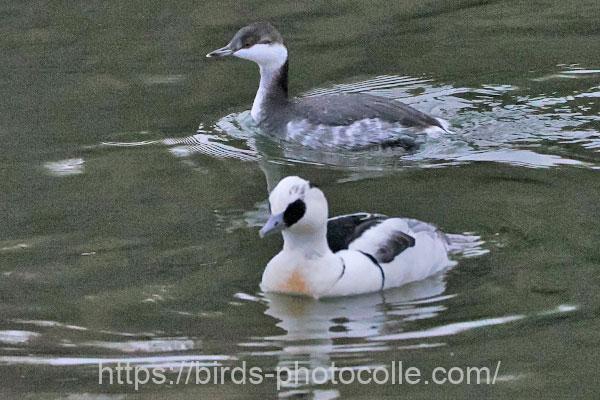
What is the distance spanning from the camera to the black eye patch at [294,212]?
7.01 m

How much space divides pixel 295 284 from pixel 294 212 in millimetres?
405

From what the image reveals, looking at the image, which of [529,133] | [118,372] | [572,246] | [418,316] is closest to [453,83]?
[529,133]

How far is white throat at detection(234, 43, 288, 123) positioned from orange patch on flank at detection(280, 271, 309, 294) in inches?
150

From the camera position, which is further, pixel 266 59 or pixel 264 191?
pixel 266 59

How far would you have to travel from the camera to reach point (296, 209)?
23.0 ft

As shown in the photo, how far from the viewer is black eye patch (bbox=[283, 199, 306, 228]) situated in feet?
23.0

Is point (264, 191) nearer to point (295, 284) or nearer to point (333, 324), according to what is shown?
point (295, 284)

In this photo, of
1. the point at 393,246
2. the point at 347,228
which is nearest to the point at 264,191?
the point at 347,228

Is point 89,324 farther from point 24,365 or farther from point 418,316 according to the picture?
point 418,316

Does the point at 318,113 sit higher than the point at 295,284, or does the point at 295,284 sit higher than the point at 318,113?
the point at 318,113

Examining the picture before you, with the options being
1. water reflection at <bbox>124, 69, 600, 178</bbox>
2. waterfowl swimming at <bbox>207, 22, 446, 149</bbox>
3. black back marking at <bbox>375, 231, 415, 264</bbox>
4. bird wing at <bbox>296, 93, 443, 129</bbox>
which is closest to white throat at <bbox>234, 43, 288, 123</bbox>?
waterfowl swimming at <bbox>207, 22, 446, 149</bbox>

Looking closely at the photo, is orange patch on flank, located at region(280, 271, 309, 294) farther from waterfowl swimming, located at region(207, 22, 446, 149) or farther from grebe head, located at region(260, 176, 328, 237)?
waterfowl swimming, located at region(207, 22, 446, 149)

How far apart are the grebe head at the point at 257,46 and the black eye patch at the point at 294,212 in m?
4.02

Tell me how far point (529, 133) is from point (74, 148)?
332 cm
